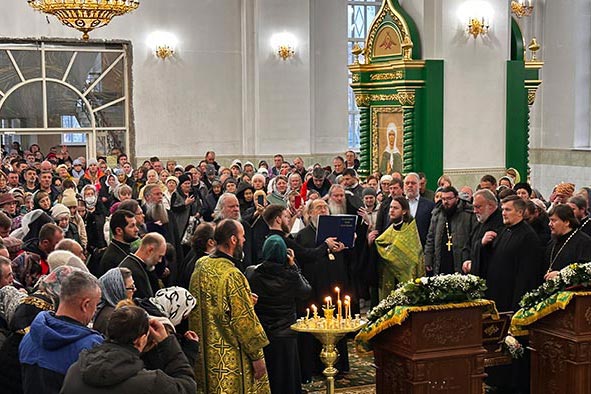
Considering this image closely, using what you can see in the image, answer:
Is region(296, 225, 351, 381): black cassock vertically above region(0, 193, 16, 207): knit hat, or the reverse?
region(0, 193, 16, 207): knit hat

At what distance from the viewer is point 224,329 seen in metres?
6.14

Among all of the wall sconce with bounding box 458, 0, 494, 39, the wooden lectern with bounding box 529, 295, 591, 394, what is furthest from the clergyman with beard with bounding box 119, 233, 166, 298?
the wall sconce with bounding box 458, 0, 494, 39

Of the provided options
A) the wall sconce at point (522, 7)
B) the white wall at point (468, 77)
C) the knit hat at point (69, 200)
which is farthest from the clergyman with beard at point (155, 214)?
the wall sconce at point (522, 7)

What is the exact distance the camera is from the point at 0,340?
5199 millimetres

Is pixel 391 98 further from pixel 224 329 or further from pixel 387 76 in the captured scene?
pixel 224 329

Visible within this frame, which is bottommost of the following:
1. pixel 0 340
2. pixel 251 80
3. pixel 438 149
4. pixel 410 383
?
pixel 410 383

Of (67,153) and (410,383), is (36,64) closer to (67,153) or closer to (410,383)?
(67,153)

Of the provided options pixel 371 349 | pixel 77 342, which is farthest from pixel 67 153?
pixel 77 342

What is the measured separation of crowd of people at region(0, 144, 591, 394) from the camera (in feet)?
14.9

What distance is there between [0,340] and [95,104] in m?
15.0

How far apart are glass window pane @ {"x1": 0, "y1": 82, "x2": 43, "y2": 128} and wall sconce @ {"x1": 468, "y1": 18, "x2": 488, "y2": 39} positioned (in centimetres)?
950

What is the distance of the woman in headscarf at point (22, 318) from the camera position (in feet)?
16.7

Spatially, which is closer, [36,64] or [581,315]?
[581,315]

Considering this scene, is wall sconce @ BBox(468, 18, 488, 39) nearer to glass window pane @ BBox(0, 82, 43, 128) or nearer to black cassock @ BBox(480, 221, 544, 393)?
black cassock @ BBox(480, 221, 544, 393)
